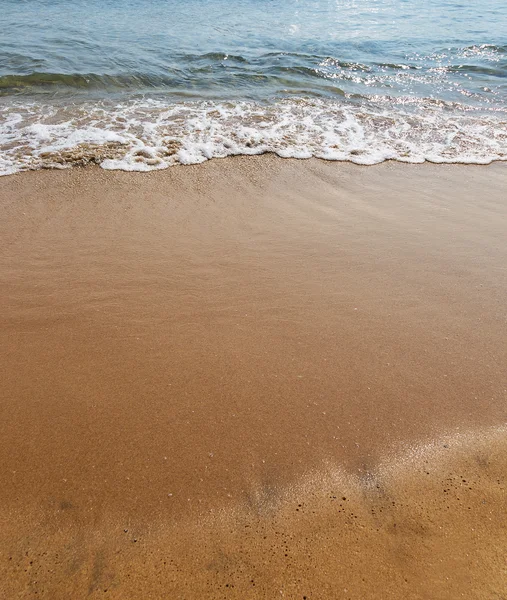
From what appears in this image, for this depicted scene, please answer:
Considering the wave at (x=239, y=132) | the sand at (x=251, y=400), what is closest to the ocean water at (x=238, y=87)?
the wave at (x=239, y=132)

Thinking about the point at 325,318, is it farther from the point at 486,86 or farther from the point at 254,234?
the point at 486,86

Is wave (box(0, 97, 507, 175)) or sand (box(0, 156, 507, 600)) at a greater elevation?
wave (box(0, 97, 507, 175))

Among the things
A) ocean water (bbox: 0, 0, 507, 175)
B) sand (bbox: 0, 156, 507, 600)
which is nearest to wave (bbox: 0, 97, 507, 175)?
ocean water (bbox: 0, 0, 507, 175)

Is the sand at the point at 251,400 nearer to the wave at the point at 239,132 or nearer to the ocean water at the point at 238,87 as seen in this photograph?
the wave at the point at 239,132

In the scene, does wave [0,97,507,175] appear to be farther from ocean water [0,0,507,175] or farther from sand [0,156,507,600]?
sand [0,156,507,600]

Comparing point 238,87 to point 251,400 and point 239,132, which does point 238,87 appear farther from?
point 251,400

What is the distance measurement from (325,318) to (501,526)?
4.72ft

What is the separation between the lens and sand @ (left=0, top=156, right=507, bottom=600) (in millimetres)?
1566

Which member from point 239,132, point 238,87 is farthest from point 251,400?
point 238,87

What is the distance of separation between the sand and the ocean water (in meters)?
1.76

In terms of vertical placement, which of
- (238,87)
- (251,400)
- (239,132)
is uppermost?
(238,87)

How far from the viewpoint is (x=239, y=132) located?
5.73m

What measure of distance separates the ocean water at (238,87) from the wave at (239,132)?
0.03 meters

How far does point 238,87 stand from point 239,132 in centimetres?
273
